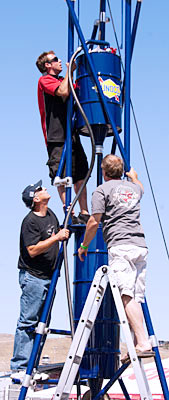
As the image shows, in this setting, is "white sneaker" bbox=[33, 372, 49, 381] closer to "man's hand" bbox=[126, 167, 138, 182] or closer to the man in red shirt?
the man in red shirt

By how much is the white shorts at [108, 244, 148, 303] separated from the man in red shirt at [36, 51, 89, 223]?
128 cm

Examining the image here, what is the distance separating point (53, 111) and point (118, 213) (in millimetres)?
1809

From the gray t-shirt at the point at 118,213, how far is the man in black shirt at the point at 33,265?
29.9 inches

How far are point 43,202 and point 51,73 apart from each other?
1430mm

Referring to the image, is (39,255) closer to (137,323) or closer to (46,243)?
(46,243)

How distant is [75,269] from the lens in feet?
22.7

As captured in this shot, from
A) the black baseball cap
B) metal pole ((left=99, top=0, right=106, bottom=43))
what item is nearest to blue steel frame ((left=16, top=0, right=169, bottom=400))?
the black baseball cap

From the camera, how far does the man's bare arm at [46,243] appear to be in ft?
21.4

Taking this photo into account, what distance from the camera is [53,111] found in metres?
7.16

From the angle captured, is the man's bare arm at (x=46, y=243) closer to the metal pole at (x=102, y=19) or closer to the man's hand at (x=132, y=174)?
the man's hand at (x=132, y=174)

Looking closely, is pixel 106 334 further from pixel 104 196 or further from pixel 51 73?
pixel 51 73

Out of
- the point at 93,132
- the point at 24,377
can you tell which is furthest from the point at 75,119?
the point at 24,377

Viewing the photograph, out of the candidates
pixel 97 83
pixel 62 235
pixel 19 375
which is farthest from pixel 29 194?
pixel 19 375

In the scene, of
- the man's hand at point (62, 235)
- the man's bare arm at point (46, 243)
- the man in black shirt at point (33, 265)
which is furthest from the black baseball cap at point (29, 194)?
the man's hand at point (62, 235)
